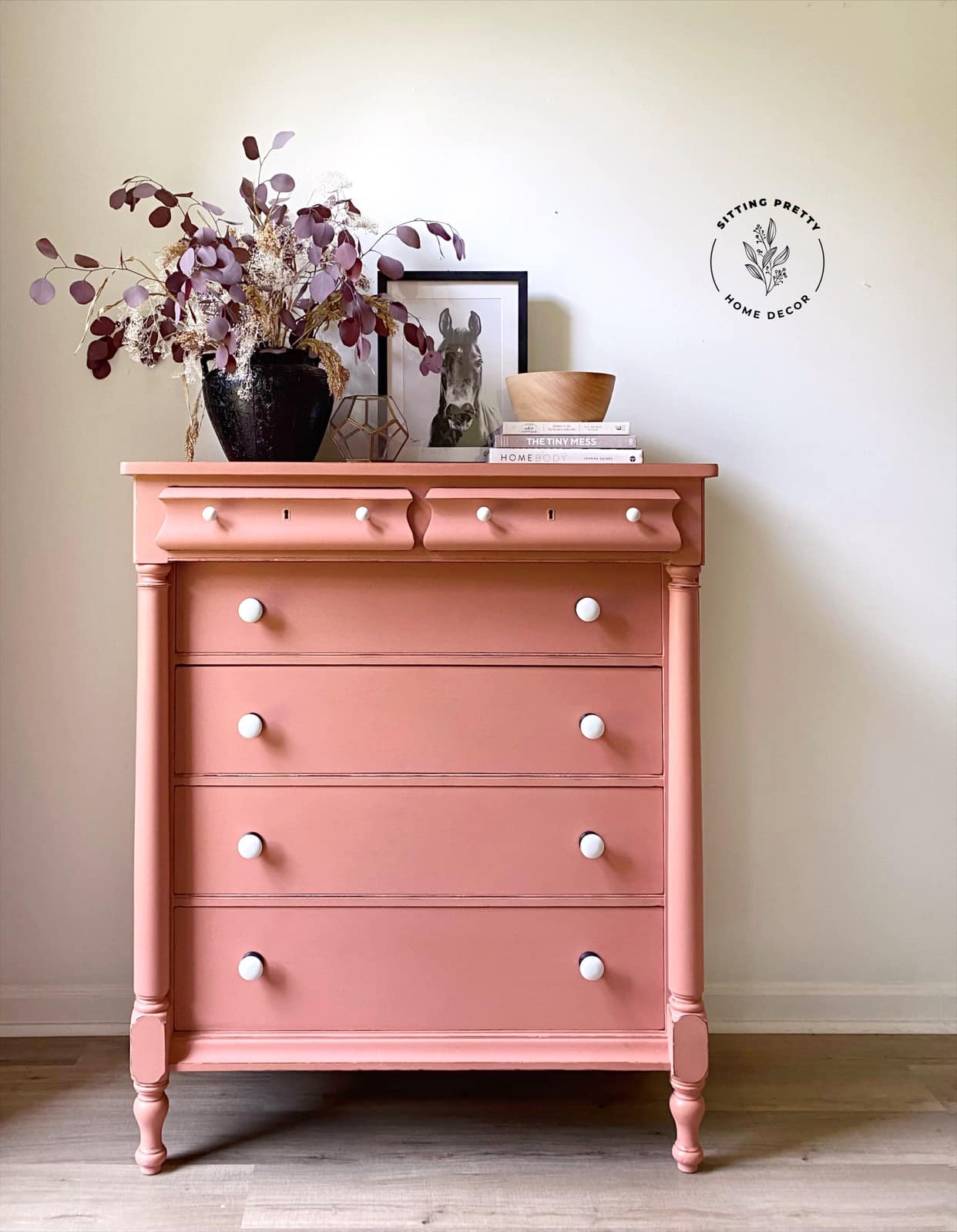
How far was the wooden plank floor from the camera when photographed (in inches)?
55.6

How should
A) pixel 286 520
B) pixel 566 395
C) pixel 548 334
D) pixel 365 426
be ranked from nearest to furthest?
pixel 286 520 → pixel 566 395 → pixel 365 426 → pixel 548 334

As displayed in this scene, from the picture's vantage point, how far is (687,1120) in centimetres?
149

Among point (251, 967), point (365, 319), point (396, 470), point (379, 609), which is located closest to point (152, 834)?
point (251, 967)

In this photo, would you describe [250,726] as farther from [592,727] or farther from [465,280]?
[465,280]

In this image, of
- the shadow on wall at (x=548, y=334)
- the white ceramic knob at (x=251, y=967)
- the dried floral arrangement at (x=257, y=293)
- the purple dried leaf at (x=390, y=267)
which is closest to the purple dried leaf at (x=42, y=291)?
the dried floral arrangement at (x=257, y=293)

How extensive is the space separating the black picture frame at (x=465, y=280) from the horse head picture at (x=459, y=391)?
74 mm

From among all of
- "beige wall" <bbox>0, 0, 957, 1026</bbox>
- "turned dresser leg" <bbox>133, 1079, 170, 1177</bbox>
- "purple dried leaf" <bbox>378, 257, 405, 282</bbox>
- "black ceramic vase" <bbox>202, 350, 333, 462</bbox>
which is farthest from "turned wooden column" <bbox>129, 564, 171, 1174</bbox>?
"purple dried leaf" <bbox>378, 257, 405, 282</bbox>

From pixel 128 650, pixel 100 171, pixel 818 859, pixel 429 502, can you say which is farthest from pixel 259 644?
pixel 818 859

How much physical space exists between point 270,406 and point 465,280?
0.59 metres

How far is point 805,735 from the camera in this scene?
6.49 ft

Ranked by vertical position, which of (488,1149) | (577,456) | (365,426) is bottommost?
(488,1149)

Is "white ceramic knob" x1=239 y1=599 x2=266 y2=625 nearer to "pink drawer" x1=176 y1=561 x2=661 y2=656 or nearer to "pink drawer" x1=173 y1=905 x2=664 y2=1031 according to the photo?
"pink drawer" x1=176 y1=561 x2=661 y2=656

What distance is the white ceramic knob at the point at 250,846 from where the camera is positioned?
1457mm

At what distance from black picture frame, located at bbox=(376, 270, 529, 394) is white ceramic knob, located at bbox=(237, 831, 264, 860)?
0.94 metres
